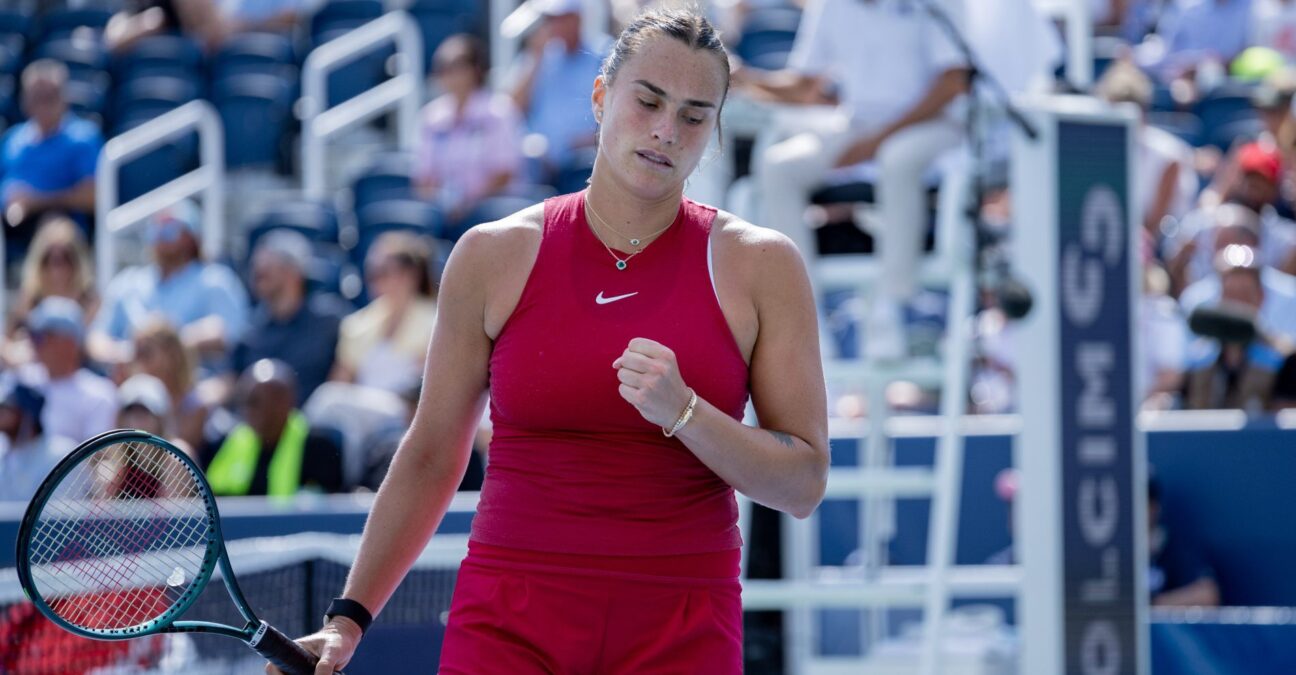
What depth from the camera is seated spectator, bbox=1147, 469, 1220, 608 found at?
7070 millimetres

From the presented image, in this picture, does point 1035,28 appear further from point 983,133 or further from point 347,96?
point 347,96

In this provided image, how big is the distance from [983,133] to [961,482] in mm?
1843

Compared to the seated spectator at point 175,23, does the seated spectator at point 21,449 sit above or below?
below

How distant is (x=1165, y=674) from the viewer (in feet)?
21.8

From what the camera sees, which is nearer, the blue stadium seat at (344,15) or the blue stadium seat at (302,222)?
the blue stadium seat at (302,222)

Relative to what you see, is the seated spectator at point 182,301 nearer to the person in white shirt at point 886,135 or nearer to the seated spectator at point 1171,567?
the person in white shirt at point 886,135

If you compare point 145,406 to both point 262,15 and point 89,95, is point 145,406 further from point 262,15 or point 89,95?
point 262,15

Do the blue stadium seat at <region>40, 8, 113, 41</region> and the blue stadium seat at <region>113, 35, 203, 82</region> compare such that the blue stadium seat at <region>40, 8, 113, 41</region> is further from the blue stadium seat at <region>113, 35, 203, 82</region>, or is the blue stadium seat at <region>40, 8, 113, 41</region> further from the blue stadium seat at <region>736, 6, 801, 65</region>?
the blue stadium seat at <region>736, 6, 801, 65</region>

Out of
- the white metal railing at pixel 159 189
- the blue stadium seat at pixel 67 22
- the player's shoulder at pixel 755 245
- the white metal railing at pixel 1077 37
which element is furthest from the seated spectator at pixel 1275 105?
the blue stadium seat at pixel 67 22

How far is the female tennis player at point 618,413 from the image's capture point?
2719 mm

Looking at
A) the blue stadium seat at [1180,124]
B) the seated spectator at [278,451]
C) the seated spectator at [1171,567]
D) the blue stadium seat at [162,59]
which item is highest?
the blue stadium seat at [162,59]

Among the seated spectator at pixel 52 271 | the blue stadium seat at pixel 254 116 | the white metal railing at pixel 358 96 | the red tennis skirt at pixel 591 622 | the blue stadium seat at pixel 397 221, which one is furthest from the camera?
the blue stadium seat at pixel 254 116

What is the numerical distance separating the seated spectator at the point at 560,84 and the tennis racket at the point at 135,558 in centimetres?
680

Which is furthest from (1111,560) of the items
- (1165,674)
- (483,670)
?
(483,670)
